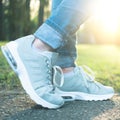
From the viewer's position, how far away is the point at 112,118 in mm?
2293

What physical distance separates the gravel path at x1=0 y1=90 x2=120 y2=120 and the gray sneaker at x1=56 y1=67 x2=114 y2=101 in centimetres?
5

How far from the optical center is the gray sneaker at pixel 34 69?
236 cm

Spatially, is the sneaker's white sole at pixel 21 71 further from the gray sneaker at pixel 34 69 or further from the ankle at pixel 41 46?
the ankle at pixel 41 46

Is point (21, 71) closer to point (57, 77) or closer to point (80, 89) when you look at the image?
point (57, 77)

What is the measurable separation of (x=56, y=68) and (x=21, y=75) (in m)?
0.24

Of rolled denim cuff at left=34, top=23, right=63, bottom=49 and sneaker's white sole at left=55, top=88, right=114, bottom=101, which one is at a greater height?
rolled denim cuff at left=34, top=23, right=63, bottom=49

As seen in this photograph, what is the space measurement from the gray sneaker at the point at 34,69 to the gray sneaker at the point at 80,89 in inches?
9.7

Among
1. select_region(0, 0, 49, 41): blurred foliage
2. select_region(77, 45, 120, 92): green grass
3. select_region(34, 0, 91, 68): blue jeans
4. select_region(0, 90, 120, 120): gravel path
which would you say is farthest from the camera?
select_region(0, 0, 49, 41): blurred foliage

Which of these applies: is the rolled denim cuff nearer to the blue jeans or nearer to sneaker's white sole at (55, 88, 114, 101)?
the blue jeans

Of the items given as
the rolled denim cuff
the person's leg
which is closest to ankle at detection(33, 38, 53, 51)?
the rolled denim cuff

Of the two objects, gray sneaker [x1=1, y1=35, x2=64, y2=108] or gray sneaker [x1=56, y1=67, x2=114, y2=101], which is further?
gray sneaker [x1=56, y1=67, x2=114, y2=101]

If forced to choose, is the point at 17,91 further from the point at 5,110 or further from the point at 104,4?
the point at 104,4

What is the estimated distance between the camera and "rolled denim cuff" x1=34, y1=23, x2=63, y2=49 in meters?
2.38

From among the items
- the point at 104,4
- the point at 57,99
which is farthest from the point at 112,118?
the point at 104,4
